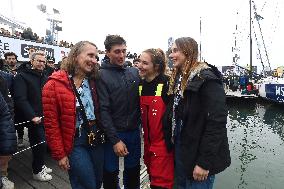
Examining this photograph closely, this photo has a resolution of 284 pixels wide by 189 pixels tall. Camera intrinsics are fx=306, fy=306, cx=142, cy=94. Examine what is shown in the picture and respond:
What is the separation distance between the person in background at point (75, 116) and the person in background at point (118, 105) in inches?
6.3

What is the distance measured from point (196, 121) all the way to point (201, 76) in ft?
1.38

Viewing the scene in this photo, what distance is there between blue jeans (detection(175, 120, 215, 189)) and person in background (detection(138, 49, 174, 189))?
0.20m

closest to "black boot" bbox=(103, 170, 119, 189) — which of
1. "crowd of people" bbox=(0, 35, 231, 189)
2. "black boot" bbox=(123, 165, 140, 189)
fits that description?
"crowd of people" bbox=(0, 35, 231, 189)

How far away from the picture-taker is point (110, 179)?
373cm

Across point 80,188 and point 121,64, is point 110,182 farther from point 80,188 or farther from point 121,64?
point 121,64

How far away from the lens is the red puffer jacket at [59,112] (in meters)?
3.10

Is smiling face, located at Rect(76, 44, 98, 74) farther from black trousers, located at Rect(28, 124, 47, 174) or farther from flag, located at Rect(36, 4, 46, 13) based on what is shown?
flag, located at Rect(36, 4, 46, 13)

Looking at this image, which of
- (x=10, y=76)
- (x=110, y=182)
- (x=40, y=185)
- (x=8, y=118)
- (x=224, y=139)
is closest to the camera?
(x=8, y=118)

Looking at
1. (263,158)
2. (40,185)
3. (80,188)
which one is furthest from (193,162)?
(263,158)

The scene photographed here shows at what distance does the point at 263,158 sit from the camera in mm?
11172

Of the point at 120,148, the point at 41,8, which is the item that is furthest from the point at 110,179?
the point at 41,8

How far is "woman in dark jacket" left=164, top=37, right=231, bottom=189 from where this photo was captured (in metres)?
2.76

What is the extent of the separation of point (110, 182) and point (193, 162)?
129 cm

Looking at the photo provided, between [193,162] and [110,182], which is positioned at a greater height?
[193,162]
